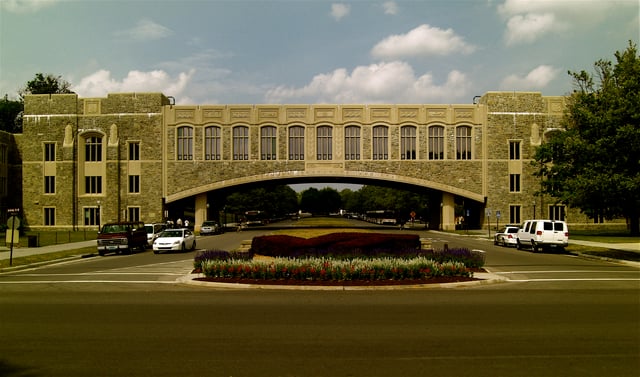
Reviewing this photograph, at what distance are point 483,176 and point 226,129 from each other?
3065 cm

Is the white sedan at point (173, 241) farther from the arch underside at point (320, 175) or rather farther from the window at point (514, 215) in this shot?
the window at point (514, 215)

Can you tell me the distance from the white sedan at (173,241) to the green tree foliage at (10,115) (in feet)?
242

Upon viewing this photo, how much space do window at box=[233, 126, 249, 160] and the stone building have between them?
118 mm

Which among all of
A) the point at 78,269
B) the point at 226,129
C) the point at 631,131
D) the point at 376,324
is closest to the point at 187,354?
the point at 376,324

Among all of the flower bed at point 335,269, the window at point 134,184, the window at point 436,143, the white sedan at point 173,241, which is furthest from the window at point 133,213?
the flower bed at point 335,269

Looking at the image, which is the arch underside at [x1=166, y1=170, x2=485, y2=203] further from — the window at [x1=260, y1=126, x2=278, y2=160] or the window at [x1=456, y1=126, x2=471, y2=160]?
the window at [x1=456, y1=126, x2=471, y2=160]

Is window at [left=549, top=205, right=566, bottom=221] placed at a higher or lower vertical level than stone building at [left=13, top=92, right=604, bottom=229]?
lower

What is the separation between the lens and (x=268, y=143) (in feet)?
205

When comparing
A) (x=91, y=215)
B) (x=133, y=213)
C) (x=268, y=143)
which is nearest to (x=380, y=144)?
(x=268, y=143)

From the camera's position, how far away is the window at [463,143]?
62.4 meters

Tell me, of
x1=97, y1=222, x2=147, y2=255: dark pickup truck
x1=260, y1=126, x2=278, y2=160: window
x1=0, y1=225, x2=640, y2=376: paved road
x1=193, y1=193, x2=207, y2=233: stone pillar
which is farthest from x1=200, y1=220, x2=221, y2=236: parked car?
x1=0, y1=225, x2=640, y2=376: paved road

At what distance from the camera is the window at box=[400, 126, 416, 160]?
204 feet

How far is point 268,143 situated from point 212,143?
659 centimetres

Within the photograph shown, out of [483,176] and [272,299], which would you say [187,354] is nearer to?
[272,299]
